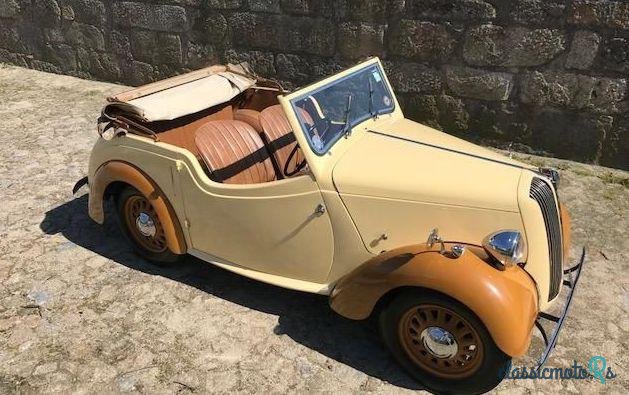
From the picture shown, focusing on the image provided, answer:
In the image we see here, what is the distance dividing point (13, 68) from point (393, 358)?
8.43 metres

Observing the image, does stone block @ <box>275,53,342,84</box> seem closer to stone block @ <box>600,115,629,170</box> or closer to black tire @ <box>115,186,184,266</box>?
stone block @ <box>600,115,629,170</box>

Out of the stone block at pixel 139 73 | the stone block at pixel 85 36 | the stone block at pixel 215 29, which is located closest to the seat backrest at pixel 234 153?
the stone block at pixel 215 29

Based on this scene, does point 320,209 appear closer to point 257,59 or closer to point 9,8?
point 257,59

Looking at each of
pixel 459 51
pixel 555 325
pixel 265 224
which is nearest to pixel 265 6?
pixel 459 51

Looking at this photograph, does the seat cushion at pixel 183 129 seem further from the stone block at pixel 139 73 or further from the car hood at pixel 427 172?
the stone block at pixel 139 73

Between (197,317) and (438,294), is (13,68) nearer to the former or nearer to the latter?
(197,317)

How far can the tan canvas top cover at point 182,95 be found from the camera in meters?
3.92

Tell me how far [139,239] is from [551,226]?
2870 millimetres

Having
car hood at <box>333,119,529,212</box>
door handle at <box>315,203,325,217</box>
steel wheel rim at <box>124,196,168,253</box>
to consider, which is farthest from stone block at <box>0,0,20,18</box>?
door handle at <box>315,203,325,217</box>

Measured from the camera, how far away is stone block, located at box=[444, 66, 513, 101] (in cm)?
578

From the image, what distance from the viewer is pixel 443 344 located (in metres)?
2.99

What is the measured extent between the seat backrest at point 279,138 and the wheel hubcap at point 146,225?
39.9 inches

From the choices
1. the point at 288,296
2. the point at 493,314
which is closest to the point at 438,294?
the point at 493,314

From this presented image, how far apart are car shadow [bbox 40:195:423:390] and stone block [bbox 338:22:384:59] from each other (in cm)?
327
